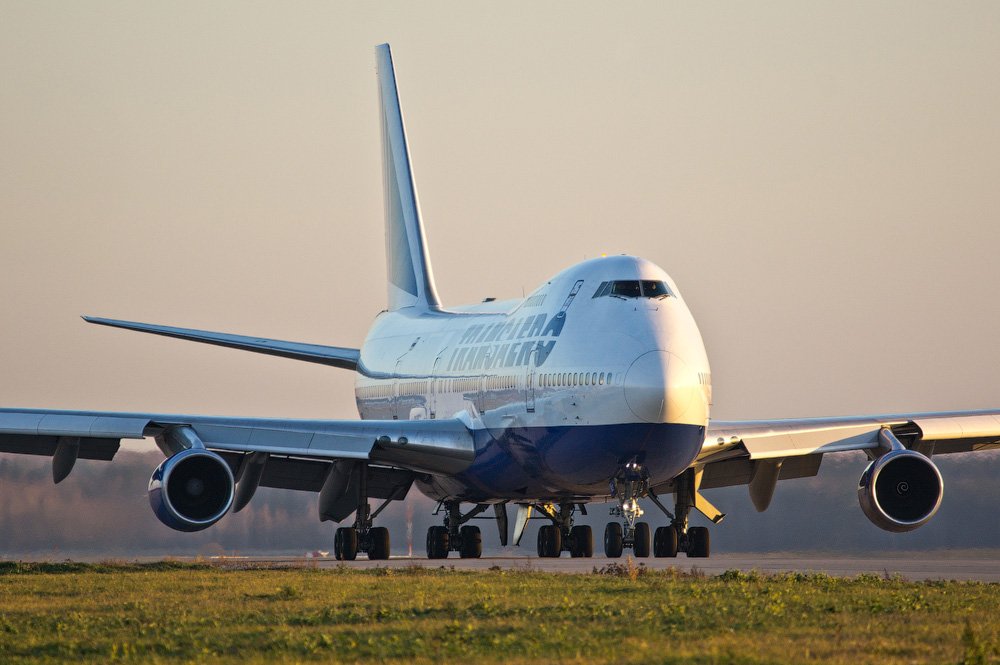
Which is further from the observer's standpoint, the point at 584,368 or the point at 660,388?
the point at 584,368

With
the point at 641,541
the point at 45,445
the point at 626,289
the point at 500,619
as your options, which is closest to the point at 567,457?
the point at 626,289

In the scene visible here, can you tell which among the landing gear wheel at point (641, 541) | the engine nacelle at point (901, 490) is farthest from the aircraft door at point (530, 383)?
the engine nacelle at point (901, 490)

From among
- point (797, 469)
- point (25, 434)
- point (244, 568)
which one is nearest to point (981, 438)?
point (797, 469)

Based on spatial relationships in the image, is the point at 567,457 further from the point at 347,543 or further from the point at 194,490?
the point at 347,543

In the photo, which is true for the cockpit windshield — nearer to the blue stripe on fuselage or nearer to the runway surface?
the blue stripe on fuselage

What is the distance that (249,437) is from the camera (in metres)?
26.6

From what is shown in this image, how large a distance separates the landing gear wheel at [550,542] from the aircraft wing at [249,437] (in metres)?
2.97

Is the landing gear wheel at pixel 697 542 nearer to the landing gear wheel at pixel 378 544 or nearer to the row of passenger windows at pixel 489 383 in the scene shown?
the row of passenger windows at pixel 489 383

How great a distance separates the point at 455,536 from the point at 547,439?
24.5ft

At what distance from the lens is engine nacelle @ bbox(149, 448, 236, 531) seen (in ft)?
82.2

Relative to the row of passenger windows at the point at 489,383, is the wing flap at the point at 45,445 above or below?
below

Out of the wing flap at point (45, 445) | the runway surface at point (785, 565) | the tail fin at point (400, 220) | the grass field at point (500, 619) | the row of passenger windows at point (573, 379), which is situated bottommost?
the grass field at point (500, 619)

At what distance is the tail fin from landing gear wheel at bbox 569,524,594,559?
985 cm

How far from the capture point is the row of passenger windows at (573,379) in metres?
24.6
